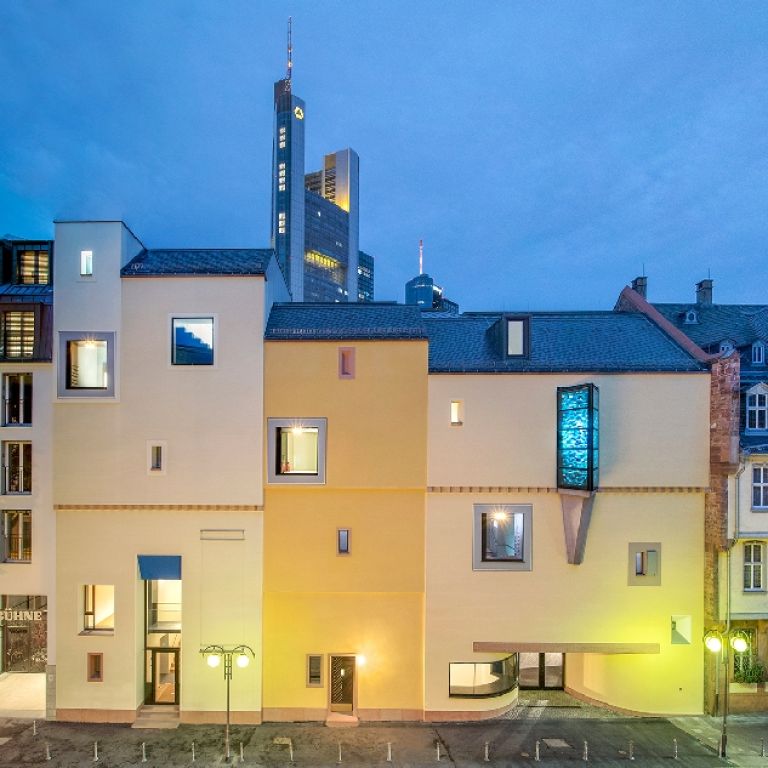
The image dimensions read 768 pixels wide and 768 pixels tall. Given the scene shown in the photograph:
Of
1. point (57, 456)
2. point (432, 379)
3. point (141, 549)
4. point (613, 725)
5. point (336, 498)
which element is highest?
point (432, 379)

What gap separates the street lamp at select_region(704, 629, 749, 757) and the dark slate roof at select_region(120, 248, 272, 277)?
2178cm

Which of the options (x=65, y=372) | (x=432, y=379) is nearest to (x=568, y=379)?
(x=432, y=379)

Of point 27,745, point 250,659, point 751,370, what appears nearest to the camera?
point 27,745

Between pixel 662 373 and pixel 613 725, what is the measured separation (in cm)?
1402

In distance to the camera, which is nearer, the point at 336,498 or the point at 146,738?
the point at 146,738

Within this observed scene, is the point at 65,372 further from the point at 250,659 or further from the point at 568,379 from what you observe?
the point at 568,379

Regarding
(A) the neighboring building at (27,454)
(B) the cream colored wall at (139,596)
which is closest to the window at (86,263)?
(A) the neighboring building at (27,454)

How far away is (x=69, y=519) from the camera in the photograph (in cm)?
1931

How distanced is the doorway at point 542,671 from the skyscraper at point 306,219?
94.7 m

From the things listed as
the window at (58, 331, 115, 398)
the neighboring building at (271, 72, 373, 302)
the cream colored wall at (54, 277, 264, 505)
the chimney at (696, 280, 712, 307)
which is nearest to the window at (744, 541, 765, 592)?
→ the chimney at (696, 280, 712, 307)

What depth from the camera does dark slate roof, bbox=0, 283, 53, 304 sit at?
20.4 m

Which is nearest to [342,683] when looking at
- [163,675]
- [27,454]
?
[163,675]

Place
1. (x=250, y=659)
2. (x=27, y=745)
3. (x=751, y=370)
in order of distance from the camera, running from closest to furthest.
A: (x=27, y=745), (x=250, y=659), (x=751, y=370)

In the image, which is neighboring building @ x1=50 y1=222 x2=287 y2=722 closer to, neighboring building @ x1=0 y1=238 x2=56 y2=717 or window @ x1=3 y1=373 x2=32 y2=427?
neighboring building @ x1=0 y1=238 x2=56 y2=717
